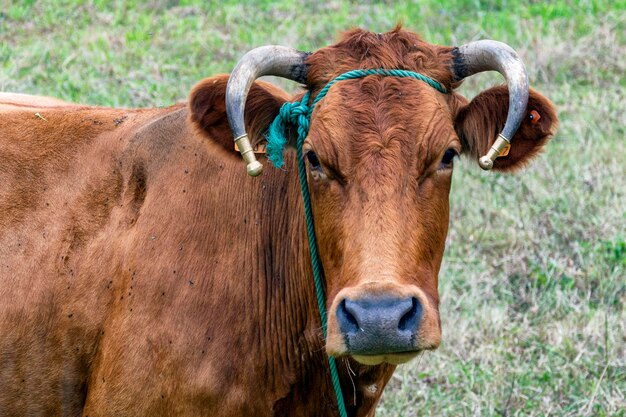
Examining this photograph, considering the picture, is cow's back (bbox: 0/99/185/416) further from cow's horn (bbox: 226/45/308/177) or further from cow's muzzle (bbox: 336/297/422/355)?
cow's muzzle (bbox: 336/297/422/355)

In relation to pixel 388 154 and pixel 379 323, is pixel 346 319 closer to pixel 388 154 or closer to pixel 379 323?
pixel 379 323

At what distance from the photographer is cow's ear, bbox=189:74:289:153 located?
482 centimetres

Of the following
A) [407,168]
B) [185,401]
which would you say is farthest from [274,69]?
[185,401]

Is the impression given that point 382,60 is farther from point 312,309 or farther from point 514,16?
point 514,16

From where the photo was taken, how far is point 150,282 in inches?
193

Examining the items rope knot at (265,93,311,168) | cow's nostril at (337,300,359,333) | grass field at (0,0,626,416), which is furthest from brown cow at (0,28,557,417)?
grass field at (0,0,626,416)

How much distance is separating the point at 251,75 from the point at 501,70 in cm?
115

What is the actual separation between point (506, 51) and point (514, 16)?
7957 millimetres

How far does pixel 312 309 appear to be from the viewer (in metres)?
4.89

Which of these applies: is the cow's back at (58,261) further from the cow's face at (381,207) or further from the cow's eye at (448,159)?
the cow's eye at (448,159)

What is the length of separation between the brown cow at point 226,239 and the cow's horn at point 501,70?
2cm

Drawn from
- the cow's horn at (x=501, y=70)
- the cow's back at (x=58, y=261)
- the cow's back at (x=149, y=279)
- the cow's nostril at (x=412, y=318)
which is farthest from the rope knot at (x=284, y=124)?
the cow's nostril at (x=412, y=318)

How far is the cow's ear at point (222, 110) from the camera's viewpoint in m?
4.82

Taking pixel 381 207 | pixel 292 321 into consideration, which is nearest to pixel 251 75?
pixel 381 207
